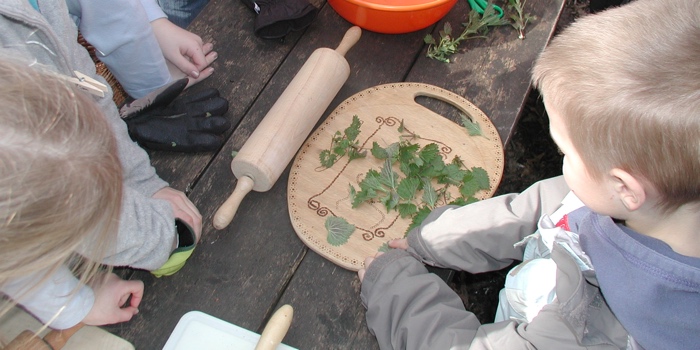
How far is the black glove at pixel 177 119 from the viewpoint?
1.68m

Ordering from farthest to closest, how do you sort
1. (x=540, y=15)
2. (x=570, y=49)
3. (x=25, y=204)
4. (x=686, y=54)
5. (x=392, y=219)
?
(x=540, y=15)
(x=392, y=219)
(x=570, y=49)
(x=686, y=54)
(x=25, y=204)

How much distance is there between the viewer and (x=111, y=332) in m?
1.46

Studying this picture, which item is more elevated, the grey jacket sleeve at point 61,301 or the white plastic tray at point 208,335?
the grey jacket sleeve at point 61,301

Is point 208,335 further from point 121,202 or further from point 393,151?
point 393,151

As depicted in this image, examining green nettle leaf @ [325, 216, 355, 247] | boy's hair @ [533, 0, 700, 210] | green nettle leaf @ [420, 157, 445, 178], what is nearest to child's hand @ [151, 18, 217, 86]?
green nettle leaf @ [325, 216, 355, 247]

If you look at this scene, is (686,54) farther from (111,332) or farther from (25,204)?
(111,332)

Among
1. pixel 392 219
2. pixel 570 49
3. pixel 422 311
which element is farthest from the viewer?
pixel 392 219

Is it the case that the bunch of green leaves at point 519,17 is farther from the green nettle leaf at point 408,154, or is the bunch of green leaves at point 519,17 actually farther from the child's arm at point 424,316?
the child's arm at point 424,316

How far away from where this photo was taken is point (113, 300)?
1425 mm

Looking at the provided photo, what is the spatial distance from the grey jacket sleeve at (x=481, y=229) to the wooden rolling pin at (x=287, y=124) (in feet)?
1.42

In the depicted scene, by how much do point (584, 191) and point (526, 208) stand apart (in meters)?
0.35

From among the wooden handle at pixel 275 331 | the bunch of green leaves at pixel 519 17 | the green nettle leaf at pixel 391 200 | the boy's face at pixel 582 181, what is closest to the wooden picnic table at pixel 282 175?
the bunch of green leaves at pixel 519 17

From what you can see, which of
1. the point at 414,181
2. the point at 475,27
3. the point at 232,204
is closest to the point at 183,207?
the point at 232,204

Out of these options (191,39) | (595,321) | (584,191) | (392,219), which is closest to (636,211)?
(584,191)
